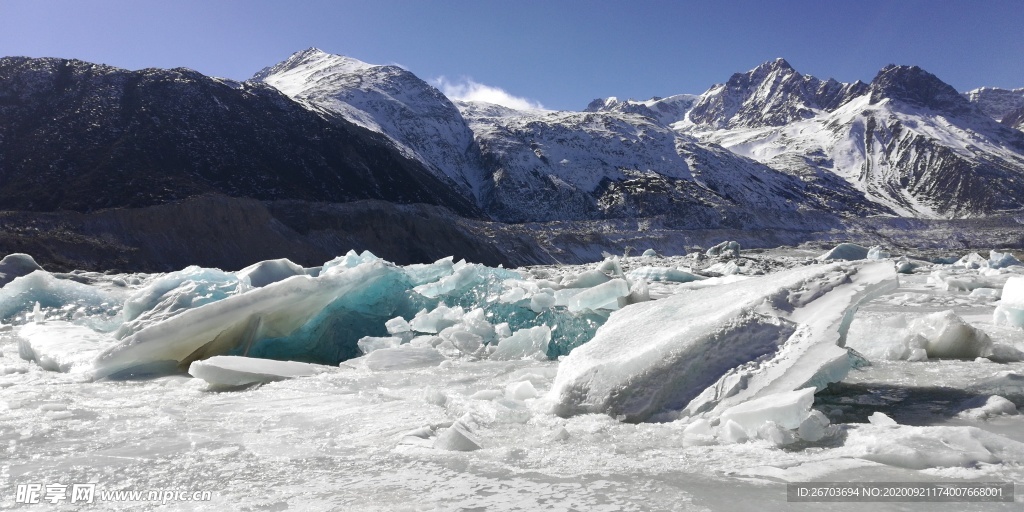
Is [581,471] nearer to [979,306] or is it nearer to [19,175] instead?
[979,306]

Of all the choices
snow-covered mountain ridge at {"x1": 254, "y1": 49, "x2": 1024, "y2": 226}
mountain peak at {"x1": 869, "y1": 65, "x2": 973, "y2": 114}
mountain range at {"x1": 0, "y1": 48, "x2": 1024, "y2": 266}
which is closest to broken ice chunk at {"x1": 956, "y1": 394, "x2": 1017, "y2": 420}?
mountain range at {"x1": 0, "y1": 48, "x2": 1024, "y2": 266}

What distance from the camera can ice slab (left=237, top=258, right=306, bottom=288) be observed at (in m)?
6.77

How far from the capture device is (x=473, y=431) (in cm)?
290

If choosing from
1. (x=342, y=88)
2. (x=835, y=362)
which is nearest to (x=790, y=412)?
(x=835, y=362)

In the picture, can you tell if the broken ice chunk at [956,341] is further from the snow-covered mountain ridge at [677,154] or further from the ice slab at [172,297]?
the snow-covered mountain ridge at [677,154]

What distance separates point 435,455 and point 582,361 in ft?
3.75

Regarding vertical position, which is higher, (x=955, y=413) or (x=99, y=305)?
(x=99, y=305)

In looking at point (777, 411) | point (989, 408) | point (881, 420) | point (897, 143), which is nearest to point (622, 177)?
point (897, 143)

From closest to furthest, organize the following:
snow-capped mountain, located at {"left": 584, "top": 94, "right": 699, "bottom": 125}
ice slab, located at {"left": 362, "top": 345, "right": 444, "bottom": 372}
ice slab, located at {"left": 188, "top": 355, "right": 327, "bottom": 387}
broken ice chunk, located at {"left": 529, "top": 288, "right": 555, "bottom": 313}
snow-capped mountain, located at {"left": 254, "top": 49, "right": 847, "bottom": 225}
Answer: ice slab, located at {"left": 188, "top": 355, "right": 327, "bottom": 387} → ice slab, located at {"left": 362, "top": 345, "right": 444, "bottom": 372} → broken ice chunk, located at {"left": 529, "top": 288, "right": 555, "bottom": 313} → snow-capped mountain, located at {"left": 254, "top": 49, "right": 847, "bottom": 225} → snow-capped mountain, located at {"left": 584, "top": 94, "right": 699, "bottom": 125}

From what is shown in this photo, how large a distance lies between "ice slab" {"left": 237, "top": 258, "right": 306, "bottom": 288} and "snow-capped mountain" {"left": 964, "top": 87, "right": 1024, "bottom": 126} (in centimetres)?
21019

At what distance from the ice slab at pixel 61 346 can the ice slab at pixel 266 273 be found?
56.3 inches

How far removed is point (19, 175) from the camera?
98.8ft

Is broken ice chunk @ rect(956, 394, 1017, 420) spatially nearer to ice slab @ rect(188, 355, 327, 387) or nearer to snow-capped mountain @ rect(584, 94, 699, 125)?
ice slab @ rect(188, 355, 327, 387)

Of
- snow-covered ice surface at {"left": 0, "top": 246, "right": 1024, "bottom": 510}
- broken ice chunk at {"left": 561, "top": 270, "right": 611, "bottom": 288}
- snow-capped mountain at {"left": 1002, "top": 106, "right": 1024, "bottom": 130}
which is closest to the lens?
snow-covered ice surface at {"left": 0, "top": 246, "right": 1024, "bottom": 510}
